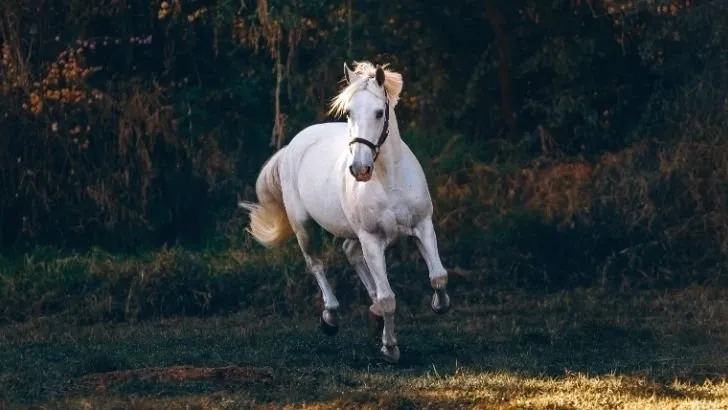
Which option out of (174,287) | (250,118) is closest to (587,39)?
(250,118)

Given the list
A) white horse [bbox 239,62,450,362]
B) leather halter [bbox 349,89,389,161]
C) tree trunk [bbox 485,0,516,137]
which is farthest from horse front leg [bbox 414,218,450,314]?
tree trunk [bbox 485,0,516,137]

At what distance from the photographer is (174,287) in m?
11.5

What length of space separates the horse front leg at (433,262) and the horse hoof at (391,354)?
1.21ft

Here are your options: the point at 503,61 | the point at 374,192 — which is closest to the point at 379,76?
the point at 374,192

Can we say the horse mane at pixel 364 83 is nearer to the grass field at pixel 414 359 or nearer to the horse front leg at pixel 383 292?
the horse front leg at pixel 383 292

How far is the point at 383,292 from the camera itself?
855 cm

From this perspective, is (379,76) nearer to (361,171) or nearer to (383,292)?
(361,171)

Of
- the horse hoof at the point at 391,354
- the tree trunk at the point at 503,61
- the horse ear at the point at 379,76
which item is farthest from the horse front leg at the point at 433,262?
the tree trunk at the point at 503,61

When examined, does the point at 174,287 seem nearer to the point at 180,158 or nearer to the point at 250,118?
the point at 180,158

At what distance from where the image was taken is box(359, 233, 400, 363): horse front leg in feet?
27.7

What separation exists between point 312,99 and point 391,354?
651 cm

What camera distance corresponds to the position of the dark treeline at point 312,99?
43.6 feet

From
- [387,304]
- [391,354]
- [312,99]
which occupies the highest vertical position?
[312,99]

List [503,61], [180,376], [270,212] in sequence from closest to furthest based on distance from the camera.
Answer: [180,376] → [270,212] → [503,61]
